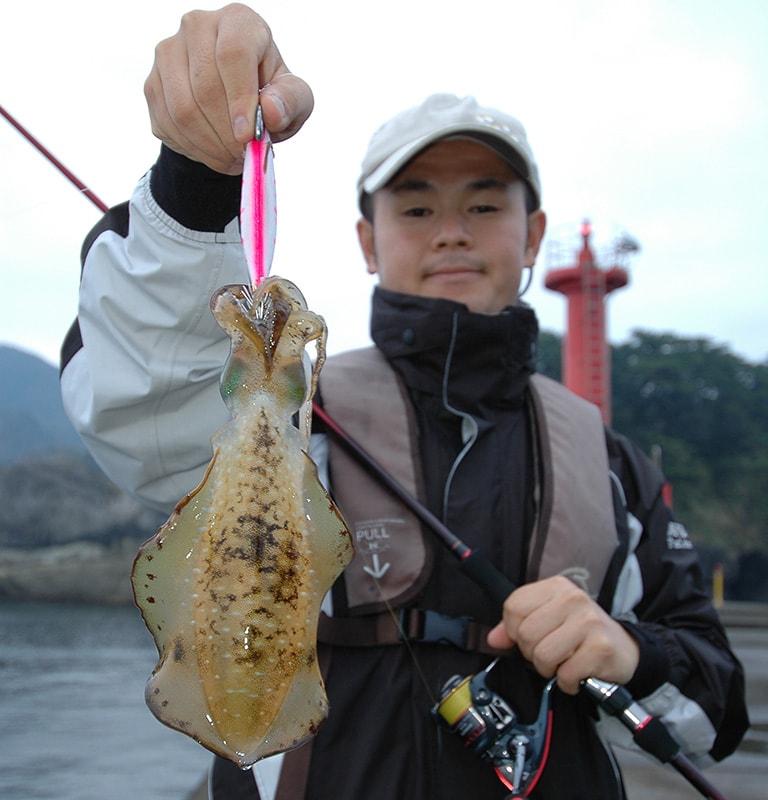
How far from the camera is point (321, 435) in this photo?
2354 mm

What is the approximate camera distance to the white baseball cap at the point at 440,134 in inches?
98.2

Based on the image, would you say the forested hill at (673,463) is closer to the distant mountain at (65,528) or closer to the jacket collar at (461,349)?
the distant mountain at (65,528)

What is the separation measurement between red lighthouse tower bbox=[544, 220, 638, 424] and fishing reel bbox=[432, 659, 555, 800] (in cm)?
2253

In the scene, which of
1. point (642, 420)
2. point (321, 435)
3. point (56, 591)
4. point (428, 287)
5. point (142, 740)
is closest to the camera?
point (321, 435)

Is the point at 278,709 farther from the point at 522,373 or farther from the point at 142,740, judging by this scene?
the point at 142,740

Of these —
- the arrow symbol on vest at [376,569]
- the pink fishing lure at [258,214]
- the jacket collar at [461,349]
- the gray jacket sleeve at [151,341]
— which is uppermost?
the pink fishing lure at [258,214]

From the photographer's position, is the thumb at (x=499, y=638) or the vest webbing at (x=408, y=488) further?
the vest webbing at (x=408, y=488)

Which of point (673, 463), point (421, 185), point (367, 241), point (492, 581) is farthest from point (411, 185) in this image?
point (673, 463)

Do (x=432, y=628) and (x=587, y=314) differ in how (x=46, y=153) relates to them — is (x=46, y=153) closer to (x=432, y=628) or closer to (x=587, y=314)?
(x=432, y=628)

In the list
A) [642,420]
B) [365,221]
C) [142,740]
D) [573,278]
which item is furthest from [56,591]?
[365,221]

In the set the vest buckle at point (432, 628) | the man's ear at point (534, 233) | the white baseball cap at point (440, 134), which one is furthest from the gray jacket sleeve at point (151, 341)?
the man's ear at point (534, 233)

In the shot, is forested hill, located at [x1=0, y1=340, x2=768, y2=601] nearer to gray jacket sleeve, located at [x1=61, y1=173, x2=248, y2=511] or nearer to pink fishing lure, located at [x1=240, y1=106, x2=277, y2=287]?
gray jacket sleeve, located at [x1=61, y1=173, x2=248, y2=511]

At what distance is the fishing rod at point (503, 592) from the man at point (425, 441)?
0.06 metres

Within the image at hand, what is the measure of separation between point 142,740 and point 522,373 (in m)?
8.51
